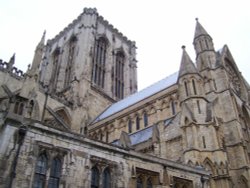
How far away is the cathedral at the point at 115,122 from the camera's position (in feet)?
41.6

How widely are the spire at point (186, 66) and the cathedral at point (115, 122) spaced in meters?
0.09

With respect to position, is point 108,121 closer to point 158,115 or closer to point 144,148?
point 158,115

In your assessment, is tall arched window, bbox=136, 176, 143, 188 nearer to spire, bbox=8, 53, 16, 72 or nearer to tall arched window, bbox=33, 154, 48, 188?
tall arched window, bbox=33, 154, 48, 188

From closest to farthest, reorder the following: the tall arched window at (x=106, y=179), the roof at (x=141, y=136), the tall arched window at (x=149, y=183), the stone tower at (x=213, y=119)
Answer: the tall arched window at (x=106, y=179), the tall arched window at (x=149, y=183), the stone tower at (x=213, y=119), the roof at (x=141, y=136)

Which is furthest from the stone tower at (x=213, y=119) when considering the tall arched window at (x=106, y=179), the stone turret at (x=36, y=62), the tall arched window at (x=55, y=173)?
the stone turret at (x=36, y=62)

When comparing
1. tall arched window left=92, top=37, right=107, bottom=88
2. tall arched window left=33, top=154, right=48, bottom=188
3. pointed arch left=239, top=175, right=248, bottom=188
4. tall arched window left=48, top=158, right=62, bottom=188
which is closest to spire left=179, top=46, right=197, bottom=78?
pointed arch left=239, top=175, right=248, bottom=188

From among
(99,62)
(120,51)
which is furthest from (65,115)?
(120,51)

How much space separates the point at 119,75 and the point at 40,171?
131ft

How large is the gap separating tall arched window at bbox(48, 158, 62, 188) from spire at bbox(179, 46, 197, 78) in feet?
56.0

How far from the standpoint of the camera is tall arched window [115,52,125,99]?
162 feet

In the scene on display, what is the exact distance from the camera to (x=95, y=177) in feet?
45.1

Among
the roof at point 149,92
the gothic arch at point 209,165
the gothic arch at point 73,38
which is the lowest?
the gothic arch at point 209,165

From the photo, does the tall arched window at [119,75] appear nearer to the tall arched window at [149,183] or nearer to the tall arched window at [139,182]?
the tall arched window at [149,183]

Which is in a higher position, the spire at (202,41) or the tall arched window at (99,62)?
the tall arched window at (99,62)
